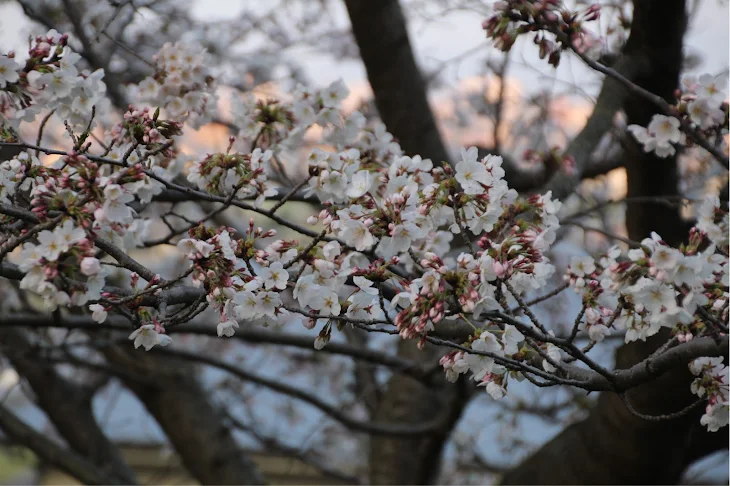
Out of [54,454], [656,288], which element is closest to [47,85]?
[656,288]

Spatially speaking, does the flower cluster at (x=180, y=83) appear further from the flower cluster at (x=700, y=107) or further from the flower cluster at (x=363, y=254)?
the flower cluster at (x=700, y=107)


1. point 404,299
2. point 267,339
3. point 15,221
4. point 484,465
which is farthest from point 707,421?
point 484,465

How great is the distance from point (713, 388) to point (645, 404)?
706mm

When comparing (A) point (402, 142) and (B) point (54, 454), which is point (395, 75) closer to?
(A) point (402, 142)

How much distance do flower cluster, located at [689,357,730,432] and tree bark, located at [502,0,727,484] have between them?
1.88 ft

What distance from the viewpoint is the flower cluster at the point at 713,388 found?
1543 millimetres

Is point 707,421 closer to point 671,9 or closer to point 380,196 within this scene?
point 380,196

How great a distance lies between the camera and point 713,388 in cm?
157

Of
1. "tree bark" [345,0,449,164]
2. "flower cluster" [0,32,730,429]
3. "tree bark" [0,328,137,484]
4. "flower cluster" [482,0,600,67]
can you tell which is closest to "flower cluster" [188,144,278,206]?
"flower cluster" [0,32,730,429]

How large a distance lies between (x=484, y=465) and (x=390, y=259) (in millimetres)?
3112

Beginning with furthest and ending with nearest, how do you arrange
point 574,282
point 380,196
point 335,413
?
point 335,413
point 380,196
point 574,282

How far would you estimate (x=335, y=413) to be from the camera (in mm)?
3221

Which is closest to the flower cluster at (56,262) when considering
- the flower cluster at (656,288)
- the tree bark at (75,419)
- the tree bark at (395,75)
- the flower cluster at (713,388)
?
the flower cluster at (656,288)

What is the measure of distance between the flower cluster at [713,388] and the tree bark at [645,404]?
0.57m
